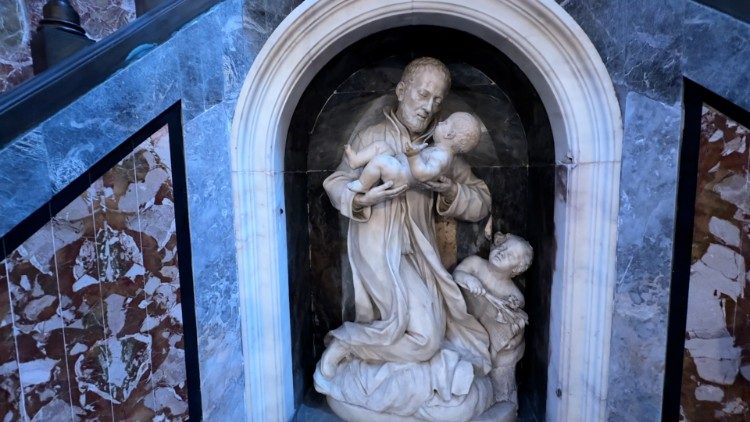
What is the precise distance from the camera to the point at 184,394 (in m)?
A: 1.91

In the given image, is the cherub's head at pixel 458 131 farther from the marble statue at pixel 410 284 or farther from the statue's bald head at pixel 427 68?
the statue's bald head at pixel 427 68

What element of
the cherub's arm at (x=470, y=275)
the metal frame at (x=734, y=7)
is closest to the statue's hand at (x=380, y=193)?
the cherub's arm at (x=470, y=275)

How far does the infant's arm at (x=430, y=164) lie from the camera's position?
1.94 metres

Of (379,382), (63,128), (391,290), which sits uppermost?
(63,128)

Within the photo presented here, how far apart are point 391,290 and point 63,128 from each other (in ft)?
5.25

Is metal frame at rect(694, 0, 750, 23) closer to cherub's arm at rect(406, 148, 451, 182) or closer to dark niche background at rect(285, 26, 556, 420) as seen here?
dark niche background at rect(285, 26, 556, 420)

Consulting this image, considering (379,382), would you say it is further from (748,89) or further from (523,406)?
(748,89)

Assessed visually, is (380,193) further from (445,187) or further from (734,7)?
(734,7)

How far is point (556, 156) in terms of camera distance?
2.03m

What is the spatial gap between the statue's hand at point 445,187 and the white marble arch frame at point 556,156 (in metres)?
0.52

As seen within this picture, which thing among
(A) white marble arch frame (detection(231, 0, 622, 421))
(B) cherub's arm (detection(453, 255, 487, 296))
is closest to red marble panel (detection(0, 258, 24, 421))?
(A) white marble arch frame (detection(231, 0, 622, 421))

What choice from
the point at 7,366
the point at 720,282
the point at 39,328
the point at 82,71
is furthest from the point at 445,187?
the point at 7,366

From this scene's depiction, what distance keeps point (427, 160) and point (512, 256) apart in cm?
70

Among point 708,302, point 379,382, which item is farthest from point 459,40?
point 379,382
